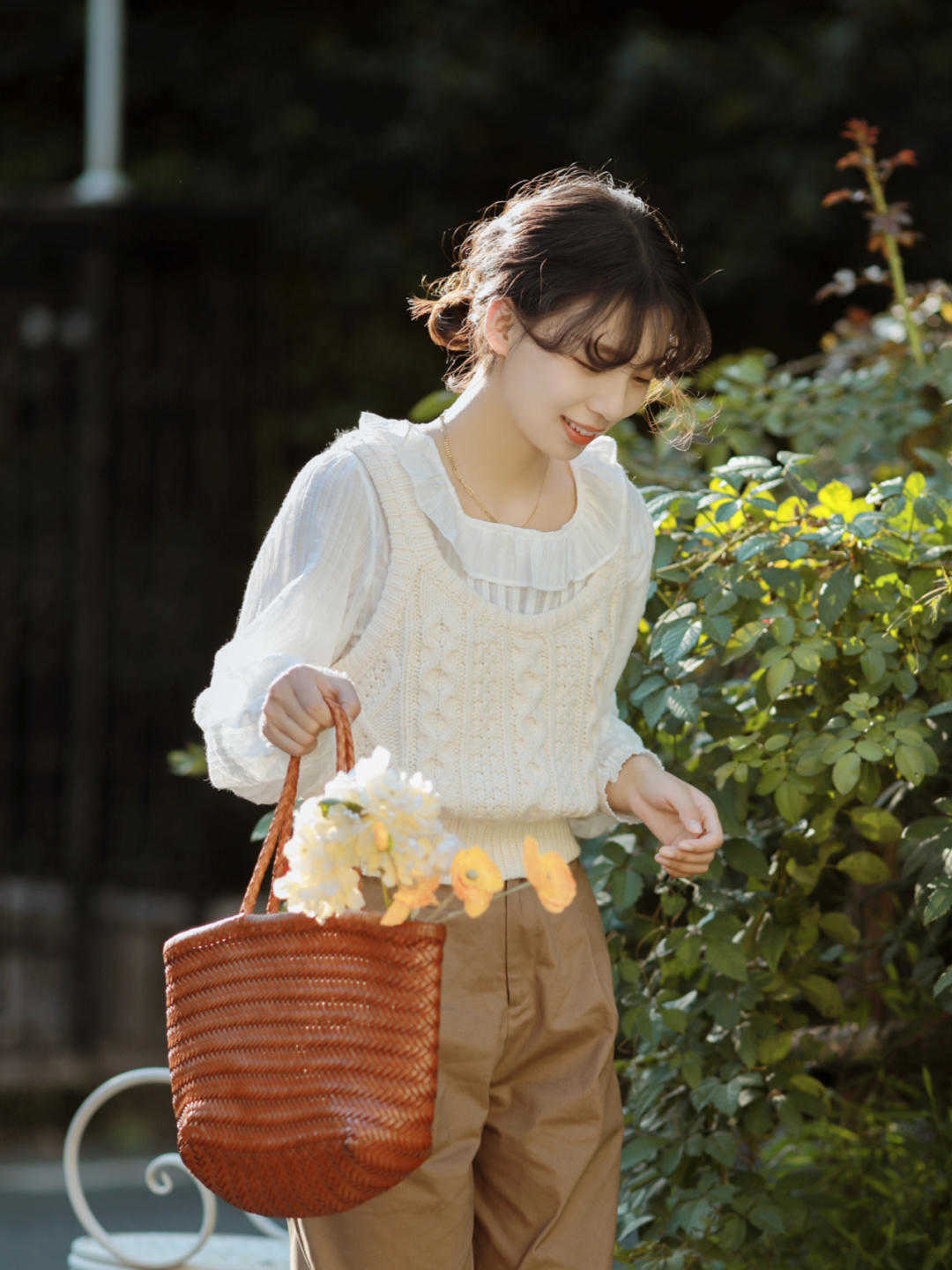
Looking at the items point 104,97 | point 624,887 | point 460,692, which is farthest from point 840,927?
point 104,97

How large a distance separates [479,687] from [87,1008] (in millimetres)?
3931

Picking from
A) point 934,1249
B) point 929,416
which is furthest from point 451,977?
point 929,416

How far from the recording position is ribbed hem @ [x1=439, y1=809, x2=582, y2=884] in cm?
196

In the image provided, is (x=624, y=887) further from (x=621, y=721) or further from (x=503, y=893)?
(x=503, y=893)

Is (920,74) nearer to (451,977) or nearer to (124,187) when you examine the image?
(124,187)

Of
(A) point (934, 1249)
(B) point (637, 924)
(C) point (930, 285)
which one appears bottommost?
(A) point (934, 1249)

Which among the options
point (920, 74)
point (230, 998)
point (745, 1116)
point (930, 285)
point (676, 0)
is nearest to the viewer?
point (230, 998)

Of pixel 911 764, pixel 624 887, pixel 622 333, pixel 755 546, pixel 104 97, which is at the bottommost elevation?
pixel 624 887

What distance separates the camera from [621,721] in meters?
2.13

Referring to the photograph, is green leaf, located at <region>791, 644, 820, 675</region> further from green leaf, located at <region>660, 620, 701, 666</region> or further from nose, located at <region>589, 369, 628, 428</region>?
nose, located at <region>589, 369, 628, 428</region>

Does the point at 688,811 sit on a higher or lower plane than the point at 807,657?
lower

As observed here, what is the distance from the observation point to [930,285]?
3.24 m

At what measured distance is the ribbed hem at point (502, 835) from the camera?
1955 millimetres

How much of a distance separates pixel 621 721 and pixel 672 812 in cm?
17
